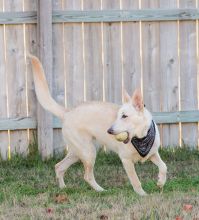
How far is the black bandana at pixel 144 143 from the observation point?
7.02m

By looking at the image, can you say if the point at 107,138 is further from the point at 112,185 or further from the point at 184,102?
the point at 184,102

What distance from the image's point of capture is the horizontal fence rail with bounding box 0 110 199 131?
29.9 ft

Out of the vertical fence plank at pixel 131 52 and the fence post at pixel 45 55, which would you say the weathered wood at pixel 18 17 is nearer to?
the fence post at pixel 45 55

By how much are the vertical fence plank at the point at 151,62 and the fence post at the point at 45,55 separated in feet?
4.00

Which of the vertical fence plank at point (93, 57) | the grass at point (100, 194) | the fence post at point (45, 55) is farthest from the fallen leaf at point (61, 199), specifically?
the vertical fence plank at point (93, 57)

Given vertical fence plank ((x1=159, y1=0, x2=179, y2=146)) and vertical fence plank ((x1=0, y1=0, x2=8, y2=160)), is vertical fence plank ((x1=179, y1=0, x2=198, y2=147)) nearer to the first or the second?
vertical fence plank ((x1=159, y1=0, x2=179, y2=146))

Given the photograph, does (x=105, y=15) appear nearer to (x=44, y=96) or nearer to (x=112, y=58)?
(x=112, y=58)

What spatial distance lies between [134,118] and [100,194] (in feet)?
2.61

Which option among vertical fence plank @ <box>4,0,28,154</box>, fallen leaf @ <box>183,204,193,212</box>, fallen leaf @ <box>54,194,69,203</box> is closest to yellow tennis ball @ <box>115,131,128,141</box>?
fallen leaf @ <box>54,194,69,203</box>

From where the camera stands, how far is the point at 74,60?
9.23 m

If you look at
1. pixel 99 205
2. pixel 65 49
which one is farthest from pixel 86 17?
pixel 99 205

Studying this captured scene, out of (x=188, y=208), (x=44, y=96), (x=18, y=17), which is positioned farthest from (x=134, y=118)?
(x=18, y=17)

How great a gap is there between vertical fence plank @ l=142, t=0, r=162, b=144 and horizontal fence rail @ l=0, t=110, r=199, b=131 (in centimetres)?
12

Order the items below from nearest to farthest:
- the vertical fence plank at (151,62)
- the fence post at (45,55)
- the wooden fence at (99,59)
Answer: the fence post at (45,55) < the wooden fence at (99,59) < the vertical fence plank at (151,62)
